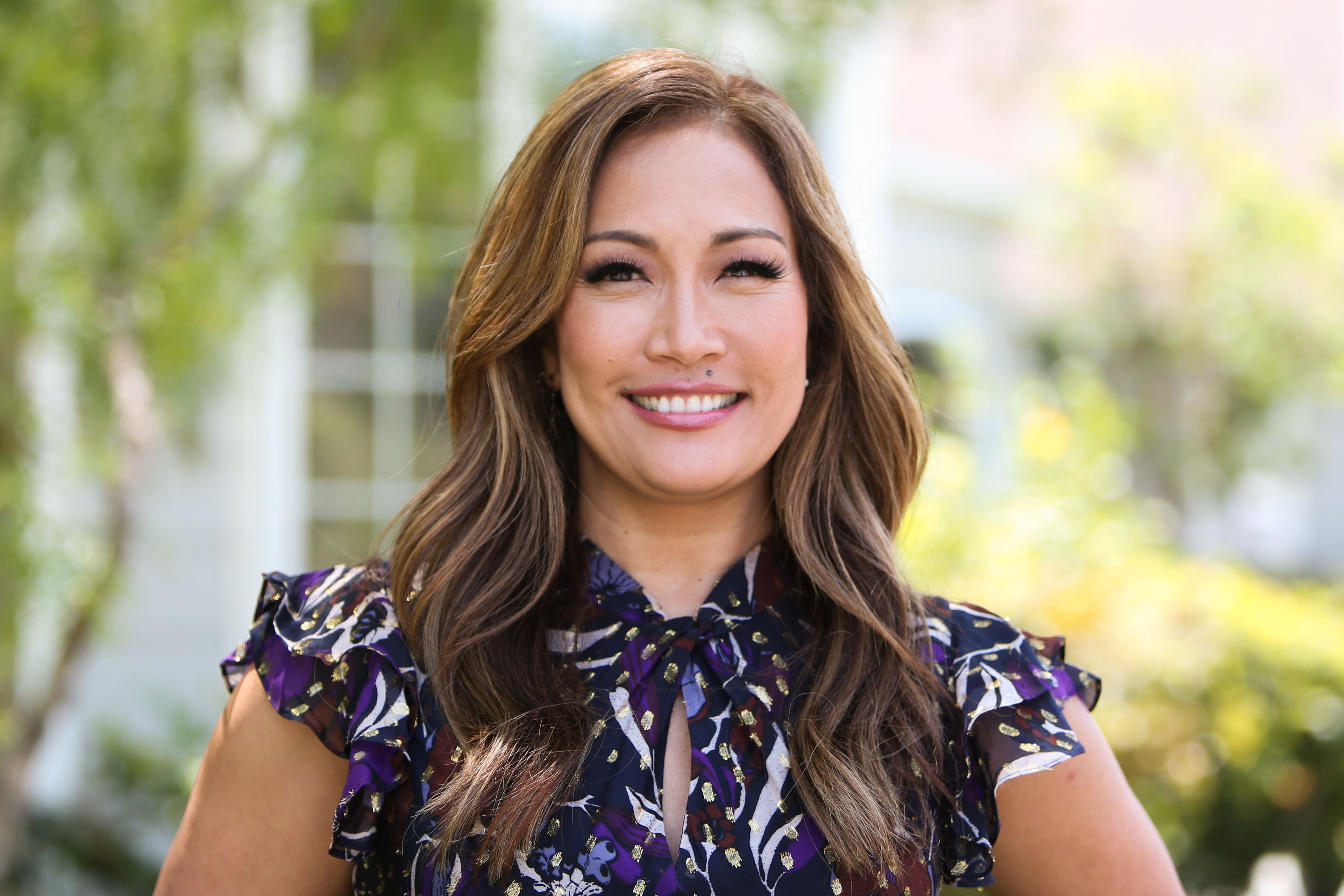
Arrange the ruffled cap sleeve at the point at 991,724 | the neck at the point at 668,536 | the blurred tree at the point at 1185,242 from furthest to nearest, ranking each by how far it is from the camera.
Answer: the blurred tree at the point at 1185,242 → the neck at the point at 668,536 → the ruffled cap sleeve at the point at 991,724

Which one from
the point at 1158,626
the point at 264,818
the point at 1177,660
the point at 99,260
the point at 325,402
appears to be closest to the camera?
the point at 264,818

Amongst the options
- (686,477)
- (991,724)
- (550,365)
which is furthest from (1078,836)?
(550,365)

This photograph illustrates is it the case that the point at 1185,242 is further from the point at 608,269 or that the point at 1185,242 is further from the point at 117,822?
the point at 608,269

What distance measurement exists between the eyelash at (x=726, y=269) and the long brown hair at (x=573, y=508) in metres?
0.03

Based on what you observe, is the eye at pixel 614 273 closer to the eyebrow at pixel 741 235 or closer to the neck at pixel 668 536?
the eyebrow at pixel 741 235

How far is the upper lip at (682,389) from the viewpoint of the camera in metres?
1.55

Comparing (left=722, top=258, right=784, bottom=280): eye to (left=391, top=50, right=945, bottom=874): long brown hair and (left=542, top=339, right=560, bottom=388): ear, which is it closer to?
(left=391, top=50, right=945, bottom=874): long brown hair

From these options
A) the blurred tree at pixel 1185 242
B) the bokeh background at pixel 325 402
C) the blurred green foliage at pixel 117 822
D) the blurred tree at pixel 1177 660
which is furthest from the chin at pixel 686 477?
the blurred tree at pixel 1185 242

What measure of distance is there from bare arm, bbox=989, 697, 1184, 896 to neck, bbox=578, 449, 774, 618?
474mm

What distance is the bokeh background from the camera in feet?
8.64

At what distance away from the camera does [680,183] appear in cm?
158

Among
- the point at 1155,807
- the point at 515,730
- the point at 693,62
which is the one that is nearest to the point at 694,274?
the point at 693,62

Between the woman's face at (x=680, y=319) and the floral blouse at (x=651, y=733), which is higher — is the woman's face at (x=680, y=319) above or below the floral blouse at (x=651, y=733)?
above

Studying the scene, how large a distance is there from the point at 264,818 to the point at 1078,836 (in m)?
1.02
